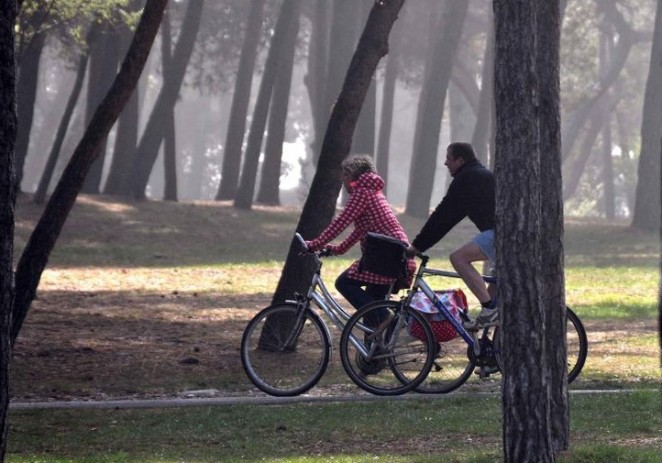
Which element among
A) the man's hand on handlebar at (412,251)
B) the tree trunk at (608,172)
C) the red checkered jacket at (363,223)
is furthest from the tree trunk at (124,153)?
the tree trunk at (608,172)

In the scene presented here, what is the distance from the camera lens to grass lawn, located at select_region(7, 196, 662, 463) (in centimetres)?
926

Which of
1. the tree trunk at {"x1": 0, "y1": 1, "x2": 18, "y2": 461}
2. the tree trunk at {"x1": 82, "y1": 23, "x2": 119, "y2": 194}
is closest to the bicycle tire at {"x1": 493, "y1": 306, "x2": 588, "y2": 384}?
the tree trunk at {"x1": 0, "y1": 1, "x2": 18, "y2": 461}

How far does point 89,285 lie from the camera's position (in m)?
22.6

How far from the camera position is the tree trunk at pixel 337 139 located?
14.2 meters

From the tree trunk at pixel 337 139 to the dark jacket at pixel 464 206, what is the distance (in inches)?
127

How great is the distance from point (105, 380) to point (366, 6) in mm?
29567

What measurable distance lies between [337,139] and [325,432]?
5.12m

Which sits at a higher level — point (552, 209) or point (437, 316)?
point (552, 209)

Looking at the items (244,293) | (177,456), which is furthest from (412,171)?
(177,456)

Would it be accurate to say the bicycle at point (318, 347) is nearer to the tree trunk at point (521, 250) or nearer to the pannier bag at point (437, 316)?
the pannier bag at point (437, 316)

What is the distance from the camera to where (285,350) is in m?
12.2

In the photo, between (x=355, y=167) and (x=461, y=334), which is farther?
(x=355, y=167)

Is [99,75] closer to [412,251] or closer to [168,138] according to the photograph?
[168,138]

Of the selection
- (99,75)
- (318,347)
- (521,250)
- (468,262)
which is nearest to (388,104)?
(99,75)
